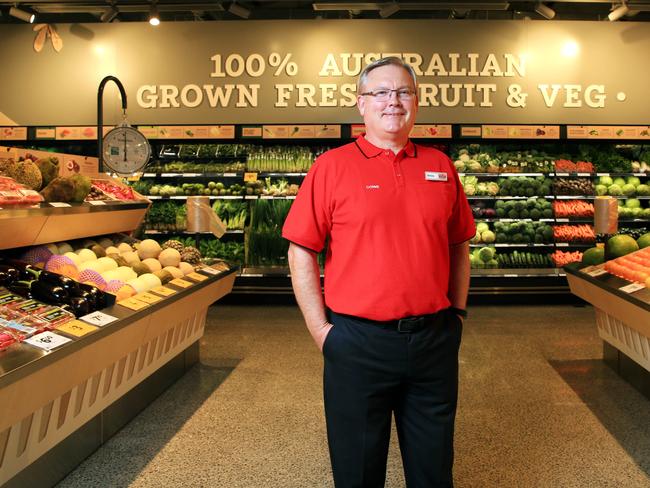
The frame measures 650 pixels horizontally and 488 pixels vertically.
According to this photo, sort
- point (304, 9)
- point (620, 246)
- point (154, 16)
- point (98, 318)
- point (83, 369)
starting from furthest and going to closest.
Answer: point (304, 9) → point (154, 16) → point (620, 246) → point (98, 318) → point (83, 369)

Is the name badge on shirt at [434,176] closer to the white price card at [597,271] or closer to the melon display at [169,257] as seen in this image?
the melon display at [169,257]

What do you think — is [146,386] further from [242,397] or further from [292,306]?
[292,306]

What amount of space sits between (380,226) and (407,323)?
0.32 metres

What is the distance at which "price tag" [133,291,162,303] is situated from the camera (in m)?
3.48

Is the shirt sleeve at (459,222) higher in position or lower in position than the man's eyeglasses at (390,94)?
lower

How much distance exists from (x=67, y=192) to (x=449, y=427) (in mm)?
2830

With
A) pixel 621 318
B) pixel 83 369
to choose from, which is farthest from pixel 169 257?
pixel 621 318

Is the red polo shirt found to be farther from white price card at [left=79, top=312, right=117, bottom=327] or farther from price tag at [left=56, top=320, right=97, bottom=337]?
white price card at [left=79, top=312, right=117, bottom=327]

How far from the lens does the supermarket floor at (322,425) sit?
10.1 feet

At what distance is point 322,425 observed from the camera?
3.75 meters

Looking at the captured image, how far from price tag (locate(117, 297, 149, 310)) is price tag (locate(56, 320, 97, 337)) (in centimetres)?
44

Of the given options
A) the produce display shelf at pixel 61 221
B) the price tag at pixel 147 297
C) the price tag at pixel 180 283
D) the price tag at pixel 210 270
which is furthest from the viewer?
the price tag at pixel 210 270

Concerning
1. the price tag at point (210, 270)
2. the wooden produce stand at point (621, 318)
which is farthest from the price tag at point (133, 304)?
the wooden produce stand at point (621, 318)

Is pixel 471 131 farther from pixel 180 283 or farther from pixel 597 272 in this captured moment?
pixel 180 283
